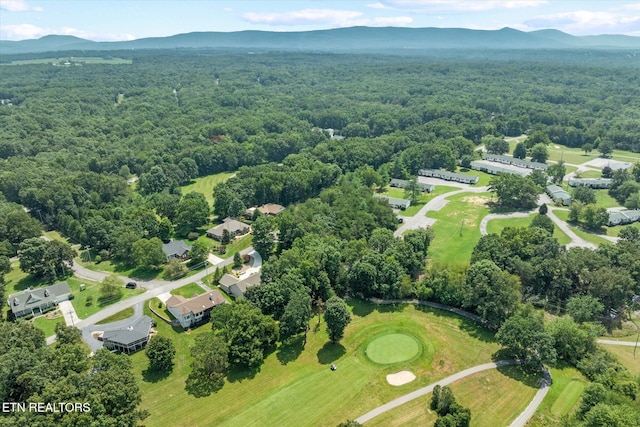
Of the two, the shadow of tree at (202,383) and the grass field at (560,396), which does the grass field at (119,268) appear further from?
the grass field at (560,396)

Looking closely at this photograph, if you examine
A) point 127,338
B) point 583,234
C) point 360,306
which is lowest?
point 583,234

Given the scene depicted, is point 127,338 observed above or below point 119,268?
above

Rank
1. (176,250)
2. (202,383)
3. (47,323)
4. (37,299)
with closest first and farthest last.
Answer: (202,383) < (47,323) < (37,299) < (176,250)

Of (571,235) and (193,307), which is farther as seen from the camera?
(571,235)

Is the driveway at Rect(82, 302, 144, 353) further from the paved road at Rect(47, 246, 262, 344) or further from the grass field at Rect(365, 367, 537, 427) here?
the grass field at Rect(365, 367, 537, 427)

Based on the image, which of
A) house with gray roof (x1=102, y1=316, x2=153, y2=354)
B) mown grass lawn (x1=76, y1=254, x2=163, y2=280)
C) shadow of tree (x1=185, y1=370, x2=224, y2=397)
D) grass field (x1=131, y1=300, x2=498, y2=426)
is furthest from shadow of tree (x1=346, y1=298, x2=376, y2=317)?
mown grass lawn (x1=76, y1=254, x2=163, y2=280)

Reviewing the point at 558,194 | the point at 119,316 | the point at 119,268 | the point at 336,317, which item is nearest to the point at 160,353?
the point at 119,316

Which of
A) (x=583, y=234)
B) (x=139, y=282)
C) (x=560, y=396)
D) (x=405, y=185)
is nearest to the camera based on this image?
(x=560, y=396)

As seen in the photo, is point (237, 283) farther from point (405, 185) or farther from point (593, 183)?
point (593, 183)
